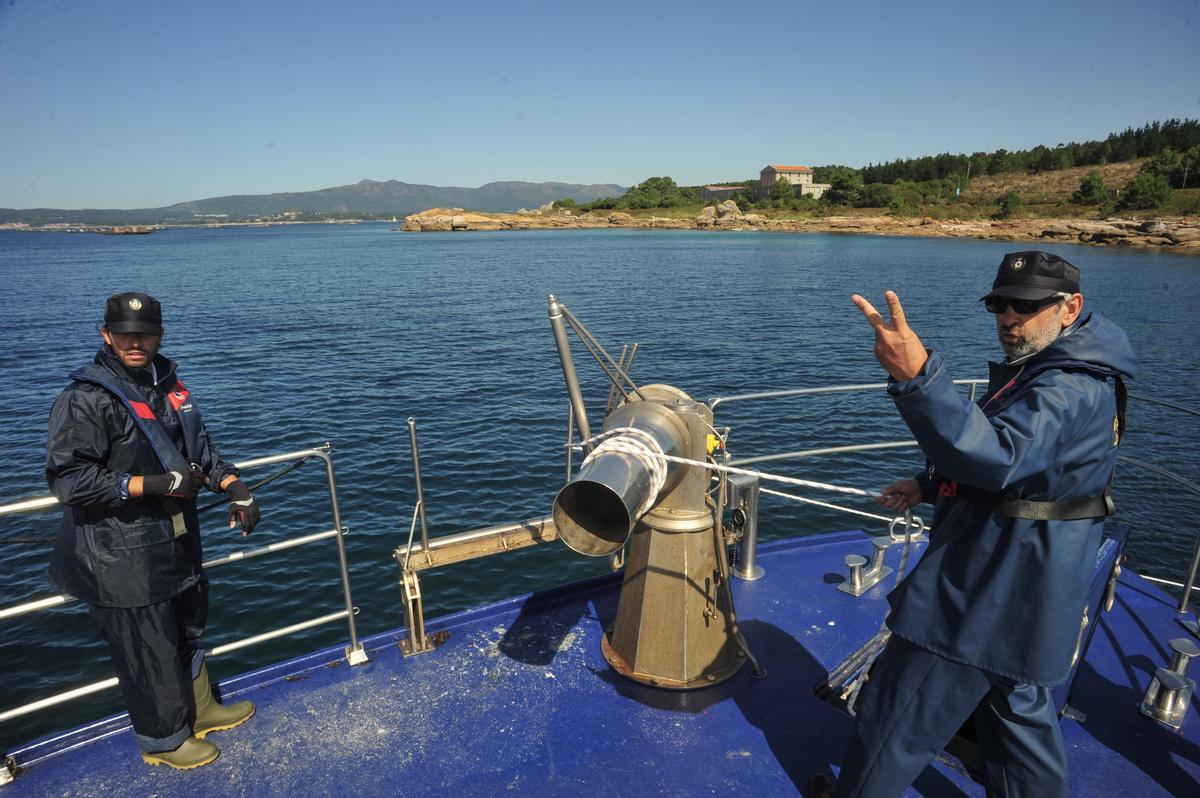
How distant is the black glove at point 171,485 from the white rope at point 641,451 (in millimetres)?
1984

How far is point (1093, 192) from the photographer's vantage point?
311ft

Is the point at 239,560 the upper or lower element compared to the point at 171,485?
→ lower

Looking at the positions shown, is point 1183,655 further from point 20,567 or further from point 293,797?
point 20,567

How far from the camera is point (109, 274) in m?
62.3

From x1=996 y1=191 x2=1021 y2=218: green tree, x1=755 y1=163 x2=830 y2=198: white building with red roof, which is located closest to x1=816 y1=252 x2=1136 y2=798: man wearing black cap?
x1=996 y1=191 x2=1021 y2=218: green tree

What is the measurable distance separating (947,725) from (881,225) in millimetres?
119667

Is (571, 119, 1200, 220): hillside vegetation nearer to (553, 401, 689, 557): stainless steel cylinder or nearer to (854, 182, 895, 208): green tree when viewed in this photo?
(854, 182, 895, 208): green tree

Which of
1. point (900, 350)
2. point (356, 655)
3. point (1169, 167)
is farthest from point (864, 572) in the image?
point (1169, 167)

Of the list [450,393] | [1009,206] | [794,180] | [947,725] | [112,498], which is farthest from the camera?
[794,180]

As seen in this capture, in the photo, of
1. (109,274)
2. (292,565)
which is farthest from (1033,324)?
(109,274)

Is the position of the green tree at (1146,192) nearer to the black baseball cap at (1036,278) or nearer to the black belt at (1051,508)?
the black baseball cap at (1036,278)

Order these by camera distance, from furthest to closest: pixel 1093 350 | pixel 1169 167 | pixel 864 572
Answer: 1. pixel 1169 167
2. pixel 864 572
3. pixel 1093 350

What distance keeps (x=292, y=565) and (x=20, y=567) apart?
4617 millimetres

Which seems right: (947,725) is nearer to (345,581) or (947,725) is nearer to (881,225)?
(345,581)
